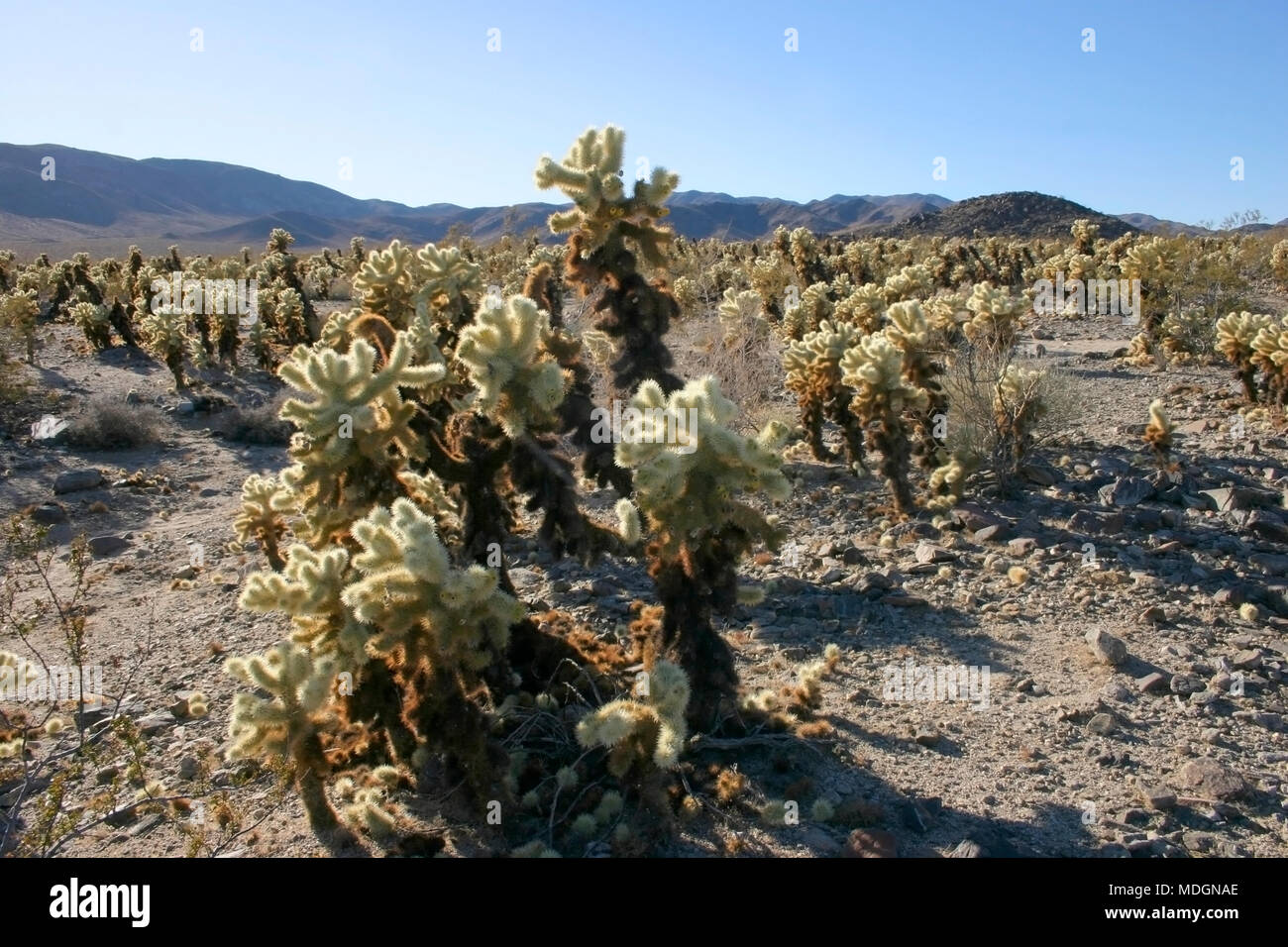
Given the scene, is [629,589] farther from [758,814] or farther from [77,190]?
[77,190]

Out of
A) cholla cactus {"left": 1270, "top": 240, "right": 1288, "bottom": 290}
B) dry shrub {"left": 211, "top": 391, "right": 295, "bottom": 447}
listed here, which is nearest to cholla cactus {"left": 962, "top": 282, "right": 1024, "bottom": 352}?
dry shrub {"left": 211, "top": 391, "right": 295, "bottom": 447}

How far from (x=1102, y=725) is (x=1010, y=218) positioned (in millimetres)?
51057

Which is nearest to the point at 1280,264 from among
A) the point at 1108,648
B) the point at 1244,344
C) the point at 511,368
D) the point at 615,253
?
the point at 1244,344

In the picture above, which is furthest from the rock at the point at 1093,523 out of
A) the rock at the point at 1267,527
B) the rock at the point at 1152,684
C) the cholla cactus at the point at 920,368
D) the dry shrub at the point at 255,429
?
the dry shrub at the point at 255,429

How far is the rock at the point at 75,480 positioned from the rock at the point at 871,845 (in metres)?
9.80

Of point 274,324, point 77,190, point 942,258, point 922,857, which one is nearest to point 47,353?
point 274,324

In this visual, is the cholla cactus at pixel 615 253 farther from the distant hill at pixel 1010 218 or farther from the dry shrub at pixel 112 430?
the distant hill at pixel 1010 218

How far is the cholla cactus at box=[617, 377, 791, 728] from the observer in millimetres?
4156

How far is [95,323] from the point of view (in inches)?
654

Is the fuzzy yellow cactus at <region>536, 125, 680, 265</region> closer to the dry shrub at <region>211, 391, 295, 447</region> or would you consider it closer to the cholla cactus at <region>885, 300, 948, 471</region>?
the cholla cactus at <region>885, 300, 948, 471</region>

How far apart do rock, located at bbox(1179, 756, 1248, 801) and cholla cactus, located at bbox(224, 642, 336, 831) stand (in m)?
3.95

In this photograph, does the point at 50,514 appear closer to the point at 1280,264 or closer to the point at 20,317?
the point at 20,317

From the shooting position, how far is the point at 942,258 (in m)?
23.6

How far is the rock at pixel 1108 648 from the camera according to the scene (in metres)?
5.21
